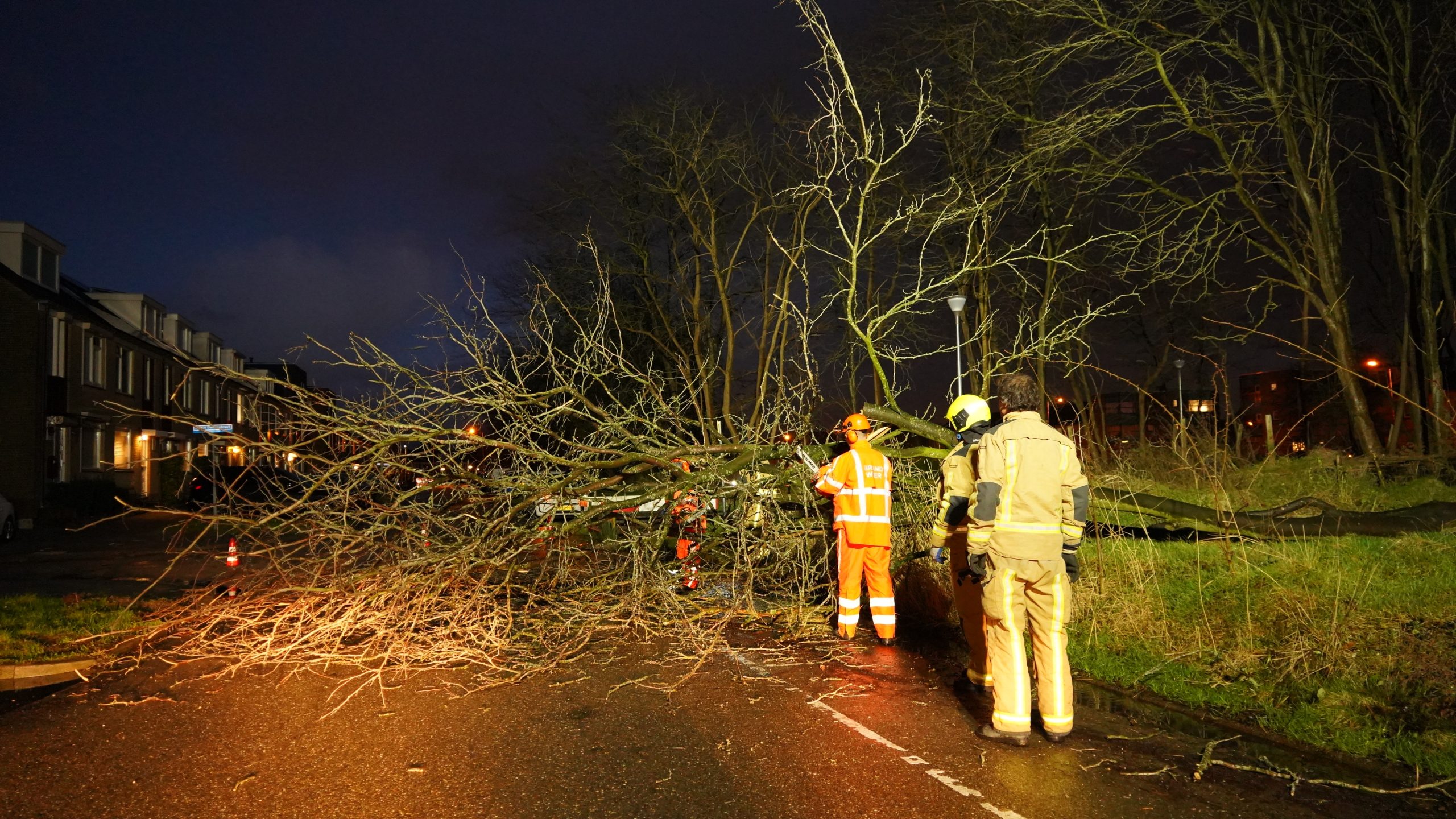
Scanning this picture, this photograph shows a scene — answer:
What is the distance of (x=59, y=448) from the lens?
92.7 feet

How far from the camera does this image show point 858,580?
758 cm

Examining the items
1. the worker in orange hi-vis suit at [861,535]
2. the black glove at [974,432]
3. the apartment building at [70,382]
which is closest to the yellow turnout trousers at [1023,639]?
the black glove at [974,432]

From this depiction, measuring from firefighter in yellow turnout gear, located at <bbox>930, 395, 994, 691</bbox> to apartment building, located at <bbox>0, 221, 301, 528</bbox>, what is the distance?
63.2ft

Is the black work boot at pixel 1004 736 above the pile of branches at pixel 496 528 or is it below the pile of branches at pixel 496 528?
below

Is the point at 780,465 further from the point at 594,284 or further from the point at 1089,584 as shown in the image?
the point at 594,284

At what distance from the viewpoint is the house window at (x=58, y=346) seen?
2753cm

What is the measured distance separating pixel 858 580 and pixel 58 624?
21.7 ft

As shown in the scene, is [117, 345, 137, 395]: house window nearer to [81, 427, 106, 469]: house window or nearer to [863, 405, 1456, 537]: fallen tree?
[81, 427, 106, 469]: house window

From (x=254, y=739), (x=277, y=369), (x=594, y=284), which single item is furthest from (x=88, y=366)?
(x=254, y=739)

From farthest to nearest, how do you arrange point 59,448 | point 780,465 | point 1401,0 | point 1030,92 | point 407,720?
point 59,448
point 1030,92
point 1401,0
point 780,465
point 407,720

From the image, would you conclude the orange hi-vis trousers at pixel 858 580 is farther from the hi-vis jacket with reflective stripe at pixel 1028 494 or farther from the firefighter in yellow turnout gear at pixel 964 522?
the hi-vis jacket with reflective stripe at pixel 1028 494

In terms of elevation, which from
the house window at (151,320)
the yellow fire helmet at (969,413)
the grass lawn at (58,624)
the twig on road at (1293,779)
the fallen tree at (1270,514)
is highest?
the house window at (151,320)

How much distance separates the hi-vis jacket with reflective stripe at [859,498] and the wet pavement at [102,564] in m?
4.84

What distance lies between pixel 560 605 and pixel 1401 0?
13427 millimetres
